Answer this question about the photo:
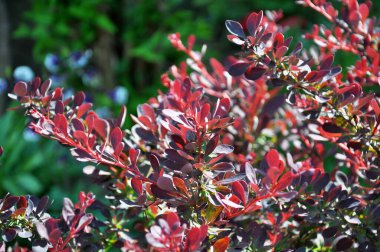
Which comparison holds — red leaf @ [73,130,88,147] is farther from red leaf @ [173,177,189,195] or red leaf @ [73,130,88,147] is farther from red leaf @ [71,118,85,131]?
red leaf @ [173,177,189,195]

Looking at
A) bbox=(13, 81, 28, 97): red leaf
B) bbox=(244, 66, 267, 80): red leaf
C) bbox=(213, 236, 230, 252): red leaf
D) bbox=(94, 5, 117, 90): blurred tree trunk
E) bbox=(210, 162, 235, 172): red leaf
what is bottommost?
bbox=(94, 5, 117, 90): blurred tree trunk

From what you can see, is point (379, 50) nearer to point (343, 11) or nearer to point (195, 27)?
point (343, 11)

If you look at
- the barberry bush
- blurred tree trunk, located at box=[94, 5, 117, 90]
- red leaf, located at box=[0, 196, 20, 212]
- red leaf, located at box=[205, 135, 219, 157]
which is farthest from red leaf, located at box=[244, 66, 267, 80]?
blurred tree trunk, located at box=[94, 5, 117, 90]

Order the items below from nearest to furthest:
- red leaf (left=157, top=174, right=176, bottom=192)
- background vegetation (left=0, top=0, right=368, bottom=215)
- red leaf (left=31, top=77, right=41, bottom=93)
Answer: red leaf (left=157, top=174, right=176, bottom=192)
red leaf (left=31, top=77, right=41, bottom=93)
background vegetation (left=0, top=0, right=368, bottom=215)

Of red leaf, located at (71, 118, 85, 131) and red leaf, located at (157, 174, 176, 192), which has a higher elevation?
red leaf, located at (157, 174, 176, 192)

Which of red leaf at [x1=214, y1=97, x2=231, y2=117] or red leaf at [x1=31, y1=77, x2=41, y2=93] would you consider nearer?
red leaf at [x1=214, y1=97, x2=231, y2=117]

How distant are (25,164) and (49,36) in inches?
52.5

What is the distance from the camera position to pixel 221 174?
3.48 ft

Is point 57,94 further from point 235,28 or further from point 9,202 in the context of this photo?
point 235,28

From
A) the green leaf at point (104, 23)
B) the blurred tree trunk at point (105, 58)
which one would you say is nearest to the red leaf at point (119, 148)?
the green leaf at point (104, 23)

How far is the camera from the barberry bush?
100cm

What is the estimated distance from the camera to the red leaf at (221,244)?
38.4 inches

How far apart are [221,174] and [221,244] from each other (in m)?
0.14

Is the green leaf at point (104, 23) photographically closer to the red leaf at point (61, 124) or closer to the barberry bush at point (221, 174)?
the barberry bush at point (221, 174)
